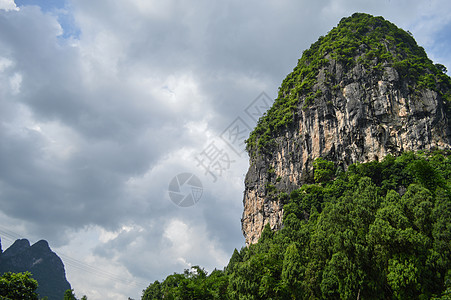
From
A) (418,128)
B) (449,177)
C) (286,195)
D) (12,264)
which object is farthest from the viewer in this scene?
(12,264)

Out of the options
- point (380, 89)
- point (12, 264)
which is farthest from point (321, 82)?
point (12, 264)

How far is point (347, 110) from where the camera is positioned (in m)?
46.7

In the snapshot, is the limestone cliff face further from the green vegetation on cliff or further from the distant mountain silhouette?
the distant mountain silhouette

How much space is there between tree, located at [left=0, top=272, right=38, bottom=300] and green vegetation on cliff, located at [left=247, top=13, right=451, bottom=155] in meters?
38.0

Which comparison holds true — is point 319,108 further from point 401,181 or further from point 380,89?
point 401,181

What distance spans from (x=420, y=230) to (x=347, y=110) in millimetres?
29694

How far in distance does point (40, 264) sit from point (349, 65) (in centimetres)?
11584

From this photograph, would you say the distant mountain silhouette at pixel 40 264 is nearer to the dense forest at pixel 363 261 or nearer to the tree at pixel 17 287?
the tree at pixel 17 287

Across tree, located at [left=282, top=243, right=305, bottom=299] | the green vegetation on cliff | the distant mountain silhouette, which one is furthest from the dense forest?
the distant mountain silhouette

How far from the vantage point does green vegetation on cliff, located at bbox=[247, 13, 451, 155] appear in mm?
48531

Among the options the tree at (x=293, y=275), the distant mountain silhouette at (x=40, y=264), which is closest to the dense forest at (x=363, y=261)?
the tree at (x=293, y=275)

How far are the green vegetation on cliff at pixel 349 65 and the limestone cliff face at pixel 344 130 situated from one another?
0.48 metres

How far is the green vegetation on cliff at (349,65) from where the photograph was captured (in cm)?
4853

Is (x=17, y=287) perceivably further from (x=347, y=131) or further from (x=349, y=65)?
(x=349, y=65)
